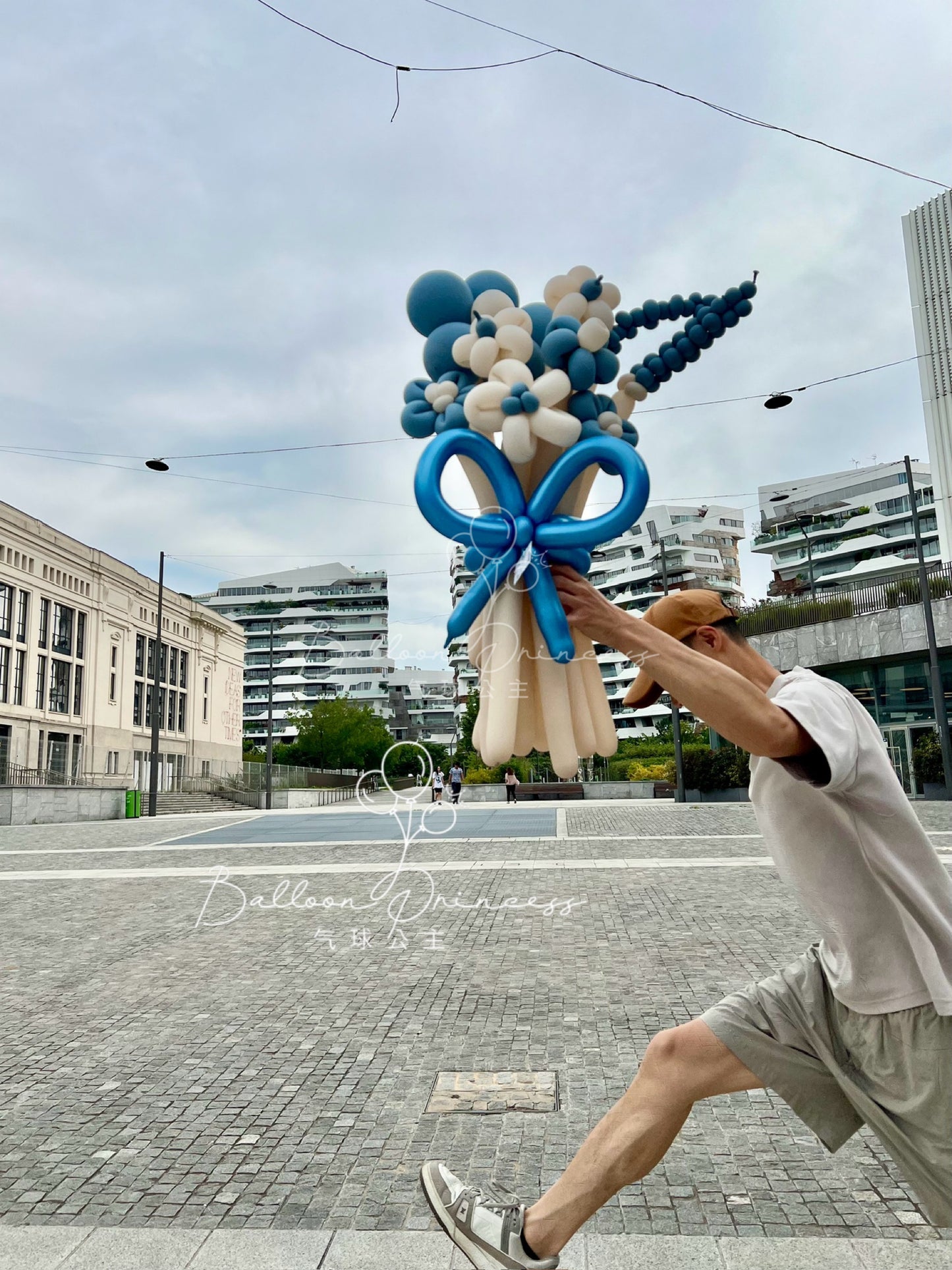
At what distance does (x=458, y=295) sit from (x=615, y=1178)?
237cm

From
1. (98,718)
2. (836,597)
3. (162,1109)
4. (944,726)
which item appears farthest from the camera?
(98,718)

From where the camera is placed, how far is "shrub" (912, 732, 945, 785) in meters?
26.0

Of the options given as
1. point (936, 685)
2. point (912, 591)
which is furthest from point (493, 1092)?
point (912, 591)

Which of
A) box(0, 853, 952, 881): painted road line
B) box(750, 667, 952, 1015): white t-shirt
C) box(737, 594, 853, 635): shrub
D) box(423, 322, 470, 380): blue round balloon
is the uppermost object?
box(737, 594, 853, 635): shrub

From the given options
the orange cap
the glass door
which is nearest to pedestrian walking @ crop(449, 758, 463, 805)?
the glass door

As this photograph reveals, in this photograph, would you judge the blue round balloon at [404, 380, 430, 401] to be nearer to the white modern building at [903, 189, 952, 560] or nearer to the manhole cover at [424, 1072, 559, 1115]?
the manhole cover at [424, 1072, 559, 1115]

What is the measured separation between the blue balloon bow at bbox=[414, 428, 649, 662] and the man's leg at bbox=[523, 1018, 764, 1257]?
1176 millimetres

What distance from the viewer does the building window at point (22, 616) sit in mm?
42844

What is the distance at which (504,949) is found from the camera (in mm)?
7559

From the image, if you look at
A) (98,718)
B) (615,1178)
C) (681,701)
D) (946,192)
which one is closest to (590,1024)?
(615,1178)

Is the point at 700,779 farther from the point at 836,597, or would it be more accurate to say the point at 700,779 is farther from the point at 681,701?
the point at 681,701

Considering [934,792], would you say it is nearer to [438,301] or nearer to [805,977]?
[805,977]

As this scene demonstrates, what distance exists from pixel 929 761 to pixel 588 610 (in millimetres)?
27553

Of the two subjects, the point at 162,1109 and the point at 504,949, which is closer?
the point at 162,1109
